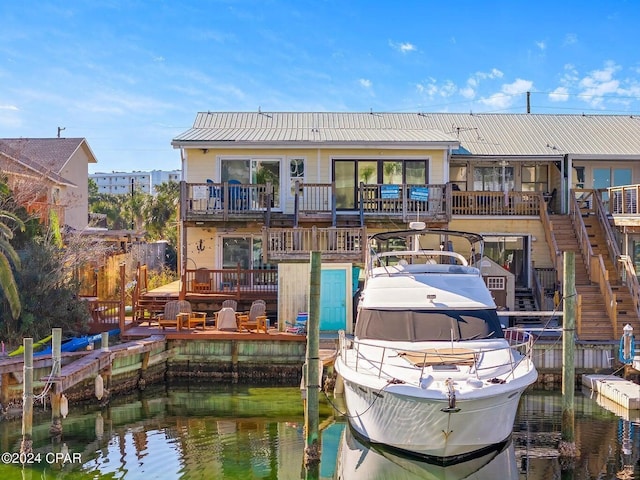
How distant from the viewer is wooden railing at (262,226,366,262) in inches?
805

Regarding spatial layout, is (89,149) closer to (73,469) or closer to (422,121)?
(422,121)

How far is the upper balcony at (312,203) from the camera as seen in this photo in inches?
907

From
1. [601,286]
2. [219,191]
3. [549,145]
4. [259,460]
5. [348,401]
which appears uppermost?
[549,145]

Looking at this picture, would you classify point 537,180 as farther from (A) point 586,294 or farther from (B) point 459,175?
(A) point 586,294

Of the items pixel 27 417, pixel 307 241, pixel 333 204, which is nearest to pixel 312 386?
pixel 27 417

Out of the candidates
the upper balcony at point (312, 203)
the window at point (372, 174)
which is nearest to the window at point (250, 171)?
the upper balcony at point (312, 203)

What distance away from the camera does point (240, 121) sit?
2950cm

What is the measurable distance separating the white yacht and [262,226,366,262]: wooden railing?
13.2 ft

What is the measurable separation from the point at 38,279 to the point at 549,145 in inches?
802

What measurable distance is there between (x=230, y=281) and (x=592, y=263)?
12.5m

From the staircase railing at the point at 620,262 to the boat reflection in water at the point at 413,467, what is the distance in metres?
10.1

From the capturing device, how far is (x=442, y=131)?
29.0 metres

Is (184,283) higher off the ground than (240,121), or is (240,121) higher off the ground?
(240,121)

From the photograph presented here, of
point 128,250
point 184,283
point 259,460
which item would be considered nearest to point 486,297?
point 259,460
